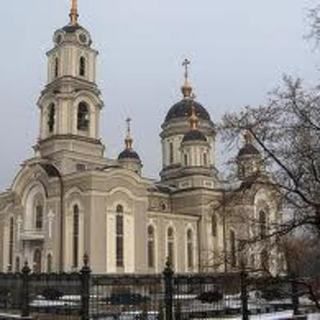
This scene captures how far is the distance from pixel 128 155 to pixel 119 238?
19.5 m

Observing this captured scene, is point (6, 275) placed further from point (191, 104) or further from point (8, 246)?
point (191, 104)

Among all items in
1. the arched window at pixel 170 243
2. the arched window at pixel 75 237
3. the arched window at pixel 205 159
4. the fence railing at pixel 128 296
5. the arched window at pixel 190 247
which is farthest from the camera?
the arched window at pixel 205 159

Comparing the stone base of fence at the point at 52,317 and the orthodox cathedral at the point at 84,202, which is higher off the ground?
the orthodox cathedral at the point at 84,202

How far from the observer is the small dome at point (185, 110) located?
61594mm

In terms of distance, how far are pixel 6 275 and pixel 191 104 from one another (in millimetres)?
44686

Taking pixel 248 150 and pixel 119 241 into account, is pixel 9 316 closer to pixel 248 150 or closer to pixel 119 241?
pixel 248 150

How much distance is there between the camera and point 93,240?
41938 millimetres

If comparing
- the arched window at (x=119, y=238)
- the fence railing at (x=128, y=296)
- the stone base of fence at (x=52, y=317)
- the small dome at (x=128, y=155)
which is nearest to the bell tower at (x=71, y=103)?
the arched window at (x=119, y=238)

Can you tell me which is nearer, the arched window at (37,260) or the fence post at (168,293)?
the fence post at (168,293)

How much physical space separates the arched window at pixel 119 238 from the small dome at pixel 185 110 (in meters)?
19.1

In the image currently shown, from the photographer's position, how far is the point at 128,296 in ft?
58.9

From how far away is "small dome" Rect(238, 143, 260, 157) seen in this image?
36.8 ft

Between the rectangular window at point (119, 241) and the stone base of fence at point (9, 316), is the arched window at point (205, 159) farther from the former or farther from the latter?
the stone base of fence at point (9, 316)

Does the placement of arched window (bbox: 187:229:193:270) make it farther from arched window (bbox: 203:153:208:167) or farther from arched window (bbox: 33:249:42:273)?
arched window (bbox: 33:249:42:273)
